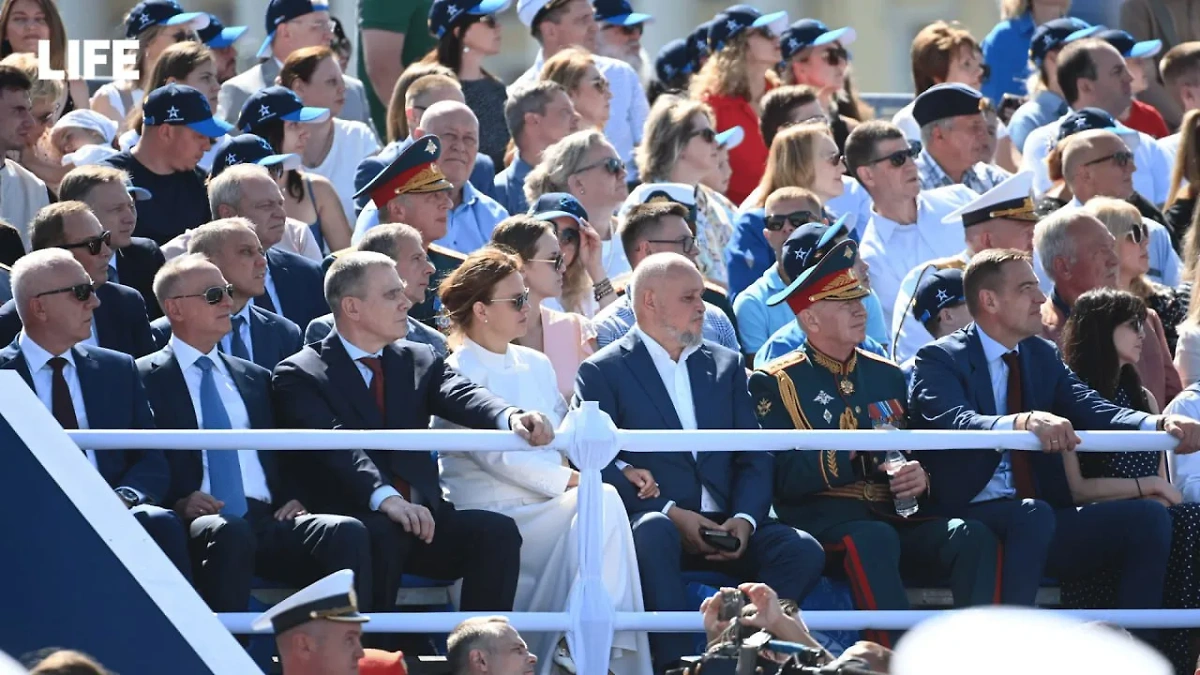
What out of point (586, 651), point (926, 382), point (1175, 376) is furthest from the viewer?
point (1175, 376)

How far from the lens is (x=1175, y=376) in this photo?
325 inches

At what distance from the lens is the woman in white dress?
22.1 feet

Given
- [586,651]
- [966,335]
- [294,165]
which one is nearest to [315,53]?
[294,165]

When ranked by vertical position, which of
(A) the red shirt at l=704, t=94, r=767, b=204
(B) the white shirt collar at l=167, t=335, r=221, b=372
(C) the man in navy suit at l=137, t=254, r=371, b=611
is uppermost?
(B) the white shirt collar at l=167, t=335, r=221, b=372

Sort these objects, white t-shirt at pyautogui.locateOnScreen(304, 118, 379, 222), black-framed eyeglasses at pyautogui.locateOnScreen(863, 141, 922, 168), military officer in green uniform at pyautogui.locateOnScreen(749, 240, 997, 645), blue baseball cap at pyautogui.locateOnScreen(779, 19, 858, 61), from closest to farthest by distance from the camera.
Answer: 1. military officer in green uniform at pyautogui.locateOnScreen(749, 240, 997, 645)
2. black-framed eyeglasses at pyautogui.locateOnScreen(863, 141, 922, 168)
3. white t-shirt at pyautogui.locateOnScreen(304, 118, 379, 222)
4. blue baseball cap at pyautogui.locateOnScreen(779, 19, 858, 61)

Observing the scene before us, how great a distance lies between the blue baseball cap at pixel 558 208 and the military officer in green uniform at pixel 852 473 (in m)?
1.47

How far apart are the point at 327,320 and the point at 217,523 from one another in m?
1.28

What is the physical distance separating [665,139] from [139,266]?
3.08m

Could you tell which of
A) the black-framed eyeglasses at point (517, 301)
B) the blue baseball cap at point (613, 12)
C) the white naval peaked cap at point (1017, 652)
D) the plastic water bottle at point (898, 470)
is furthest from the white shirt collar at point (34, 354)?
the blue baseball cap at point (613, 12)

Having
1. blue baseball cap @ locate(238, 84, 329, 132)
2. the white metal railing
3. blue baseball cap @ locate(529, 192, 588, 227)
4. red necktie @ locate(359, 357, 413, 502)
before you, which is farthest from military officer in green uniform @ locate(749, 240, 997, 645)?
blue baseball cap @ locate(238, 84, 329, 132)

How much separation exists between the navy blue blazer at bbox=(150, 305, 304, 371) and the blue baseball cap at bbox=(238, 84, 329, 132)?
2.25 meters

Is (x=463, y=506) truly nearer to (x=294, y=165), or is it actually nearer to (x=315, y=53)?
(x=294, y=165)

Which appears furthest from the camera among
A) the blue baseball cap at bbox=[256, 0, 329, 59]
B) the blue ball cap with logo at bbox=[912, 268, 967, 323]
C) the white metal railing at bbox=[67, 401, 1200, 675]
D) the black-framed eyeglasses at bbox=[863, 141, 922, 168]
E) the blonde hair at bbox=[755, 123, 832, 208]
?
the blue baseball cap at bbox=[256, 0, 329, 59]

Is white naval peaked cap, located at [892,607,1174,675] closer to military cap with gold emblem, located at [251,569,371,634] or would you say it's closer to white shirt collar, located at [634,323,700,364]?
military cap with gold emblem, located at [251,569,371,634]
